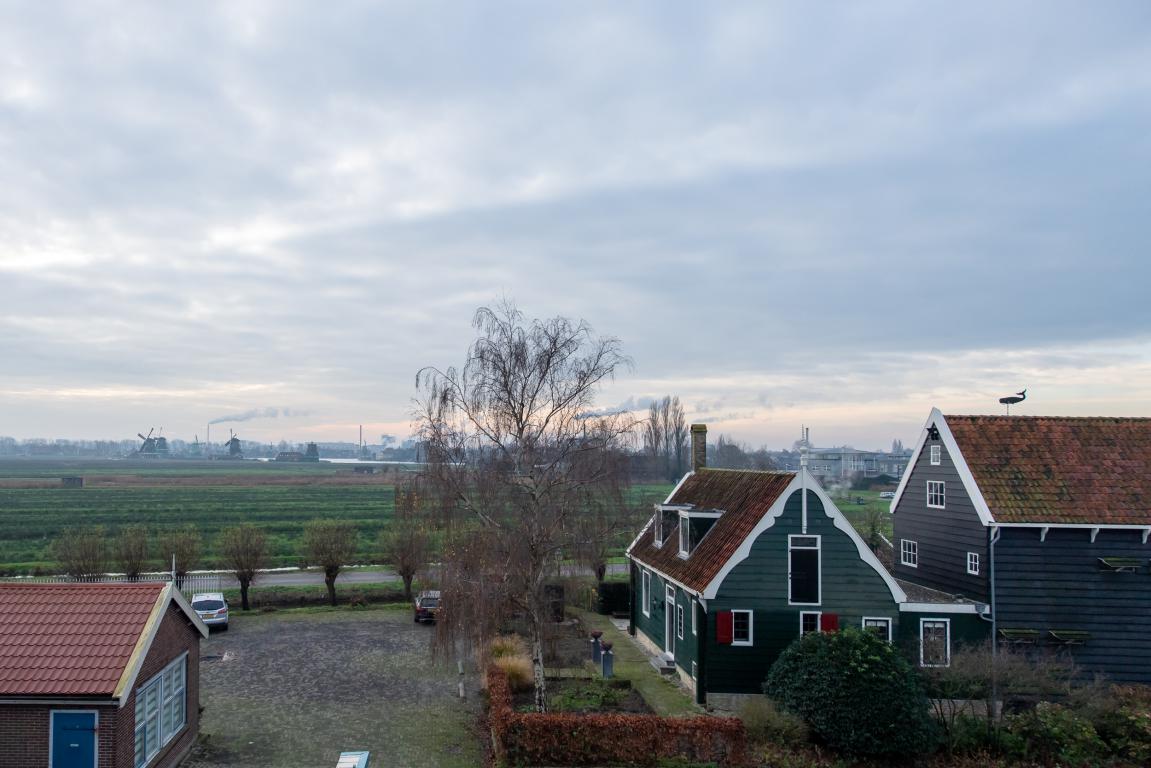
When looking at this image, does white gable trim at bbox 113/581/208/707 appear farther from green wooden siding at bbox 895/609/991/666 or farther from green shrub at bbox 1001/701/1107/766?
green shrub at bbox 1001/701/1107/766

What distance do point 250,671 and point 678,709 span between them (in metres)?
12.8

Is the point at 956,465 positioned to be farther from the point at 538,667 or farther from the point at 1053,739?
the point at 538,667

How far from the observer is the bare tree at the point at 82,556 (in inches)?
1247

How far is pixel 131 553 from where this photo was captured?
32469 mm

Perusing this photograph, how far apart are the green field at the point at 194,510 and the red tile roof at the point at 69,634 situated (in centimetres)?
2228

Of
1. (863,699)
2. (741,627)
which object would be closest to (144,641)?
(741,627)

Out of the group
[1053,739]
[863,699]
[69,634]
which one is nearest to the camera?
[69,634]

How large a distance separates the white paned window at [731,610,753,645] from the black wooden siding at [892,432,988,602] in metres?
6.07

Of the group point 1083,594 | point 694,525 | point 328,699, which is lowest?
point 328,699

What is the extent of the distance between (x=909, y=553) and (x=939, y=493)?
2813 mm

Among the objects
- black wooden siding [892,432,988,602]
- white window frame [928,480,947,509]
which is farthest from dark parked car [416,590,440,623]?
white window frame [928,480,947,509]

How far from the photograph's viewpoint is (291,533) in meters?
59.3

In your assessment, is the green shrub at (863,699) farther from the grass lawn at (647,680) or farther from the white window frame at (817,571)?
the grass lawn at (647,680)

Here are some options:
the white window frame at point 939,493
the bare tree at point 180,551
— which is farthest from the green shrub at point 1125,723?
the bare tree at point 180,551
